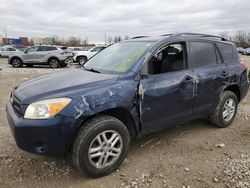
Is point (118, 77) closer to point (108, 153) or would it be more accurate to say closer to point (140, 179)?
point (108, 153)

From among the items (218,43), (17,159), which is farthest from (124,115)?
(218,43)

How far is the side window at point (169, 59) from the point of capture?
3.70 meters

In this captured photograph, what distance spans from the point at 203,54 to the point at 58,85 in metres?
2.46

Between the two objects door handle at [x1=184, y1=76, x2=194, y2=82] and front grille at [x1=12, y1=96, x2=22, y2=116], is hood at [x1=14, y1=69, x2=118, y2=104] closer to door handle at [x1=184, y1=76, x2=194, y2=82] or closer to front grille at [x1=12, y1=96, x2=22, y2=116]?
front grille at [x1=12, y1=96, x2=22, y2=116]

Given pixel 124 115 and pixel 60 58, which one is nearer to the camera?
pixel 124 115

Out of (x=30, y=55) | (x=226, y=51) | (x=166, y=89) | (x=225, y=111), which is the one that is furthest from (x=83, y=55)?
(x=166, y=89)

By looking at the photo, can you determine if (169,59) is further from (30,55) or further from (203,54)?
(30,55)

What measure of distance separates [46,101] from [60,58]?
15111 millimetres

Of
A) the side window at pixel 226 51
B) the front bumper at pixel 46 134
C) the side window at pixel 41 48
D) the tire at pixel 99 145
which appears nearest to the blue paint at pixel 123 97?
the front bumper at pixel 46 134

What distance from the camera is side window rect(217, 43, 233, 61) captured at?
4729 millimetres

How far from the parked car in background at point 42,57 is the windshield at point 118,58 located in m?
13.6

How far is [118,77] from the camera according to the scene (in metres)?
3.35

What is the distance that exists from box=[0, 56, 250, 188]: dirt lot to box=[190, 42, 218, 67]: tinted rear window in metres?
1.25

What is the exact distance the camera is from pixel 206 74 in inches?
166
